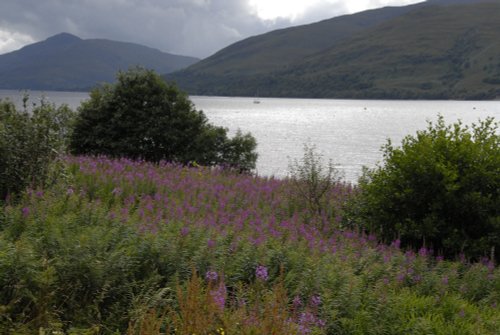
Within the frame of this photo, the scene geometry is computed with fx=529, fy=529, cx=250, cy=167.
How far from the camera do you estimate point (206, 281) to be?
5.88 metres

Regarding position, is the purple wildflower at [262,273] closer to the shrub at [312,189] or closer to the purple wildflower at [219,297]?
the purple wildflower at [219,297]

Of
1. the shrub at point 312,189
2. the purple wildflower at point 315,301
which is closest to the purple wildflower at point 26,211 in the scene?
the purple wildflower at point 315,301

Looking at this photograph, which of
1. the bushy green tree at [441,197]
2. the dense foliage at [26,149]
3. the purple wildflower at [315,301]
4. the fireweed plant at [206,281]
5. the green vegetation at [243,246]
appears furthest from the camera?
the bushy green tree at [441,197]

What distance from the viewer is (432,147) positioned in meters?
10.8

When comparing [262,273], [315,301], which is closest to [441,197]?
[315,301]

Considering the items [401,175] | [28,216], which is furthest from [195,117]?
[28,216]

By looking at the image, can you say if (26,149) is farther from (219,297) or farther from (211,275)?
A: (219,297)

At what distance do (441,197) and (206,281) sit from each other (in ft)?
19.8

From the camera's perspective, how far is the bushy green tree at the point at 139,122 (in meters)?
24.6

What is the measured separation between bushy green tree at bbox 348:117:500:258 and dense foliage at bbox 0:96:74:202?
618 cm

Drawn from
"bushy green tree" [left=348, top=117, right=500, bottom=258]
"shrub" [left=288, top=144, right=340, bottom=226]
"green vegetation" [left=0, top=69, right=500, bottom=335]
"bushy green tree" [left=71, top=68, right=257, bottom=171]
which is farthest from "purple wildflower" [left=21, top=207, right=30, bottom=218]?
"bushy green tree" [left=71, top=68, right=257, bottom=171]

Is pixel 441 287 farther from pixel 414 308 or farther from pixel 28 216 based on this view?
pixel 28 216

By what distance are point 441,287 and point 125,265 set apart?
4178mm

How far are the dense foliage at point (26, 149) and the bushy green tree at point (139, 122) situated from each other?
14157mm
